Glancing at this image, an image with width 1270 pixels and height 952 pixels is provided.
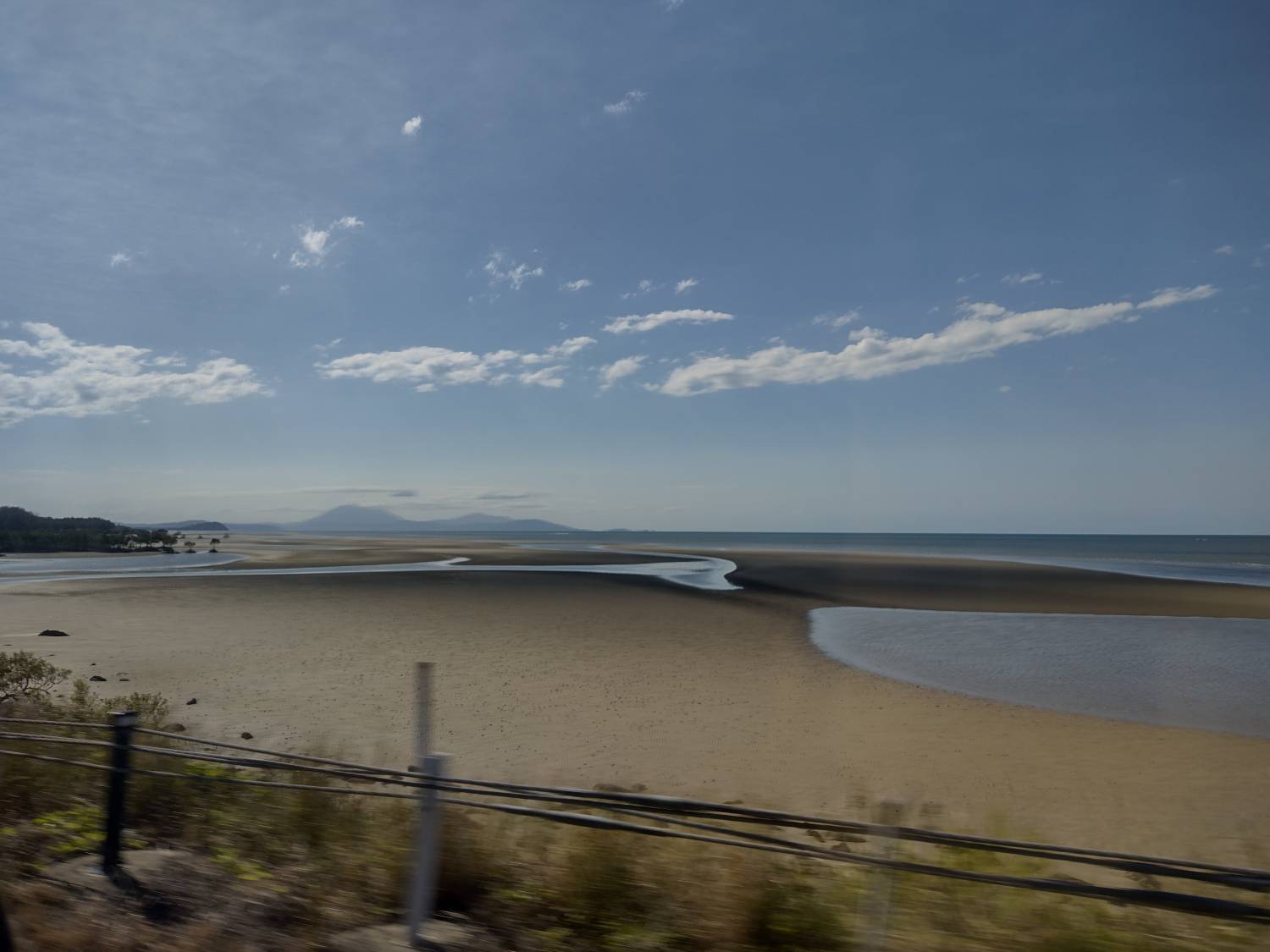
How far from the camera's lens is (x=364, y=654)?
1795 cm

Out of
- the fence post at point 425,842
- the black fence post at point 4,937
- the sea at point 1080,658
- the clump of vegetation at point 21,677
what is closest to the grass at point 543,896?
the fence post at point 425,842

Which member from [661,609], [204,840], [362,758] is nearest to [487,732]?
[362,758]

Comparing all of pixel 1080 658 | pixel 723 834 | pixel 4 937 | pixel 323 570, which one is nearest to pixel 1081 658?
pixel 1080 658

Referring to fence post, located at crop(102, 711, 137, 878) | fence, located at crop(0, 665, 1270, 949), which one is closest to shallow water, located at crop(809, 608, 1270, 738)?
fence, located at crop(0, 665, 1270, 949)

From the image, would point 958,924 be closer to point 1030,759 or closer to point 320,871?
point 320,871

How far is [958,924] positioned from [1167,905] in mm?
1048

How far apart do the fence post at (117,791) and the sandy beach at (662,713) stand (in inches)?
210

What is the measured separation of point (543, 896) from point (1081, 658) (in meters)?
18.0

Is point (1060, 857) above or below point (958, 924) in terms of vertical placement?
above

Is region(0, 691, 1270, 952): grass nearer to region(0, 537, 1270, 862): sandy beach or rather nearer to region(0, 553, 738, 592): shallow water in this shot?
region(0, 537, 1270, 862): sandy beach

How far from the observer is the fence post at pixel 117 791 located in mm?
4758

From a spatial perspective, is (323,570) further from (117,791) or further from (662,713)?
(117,791)

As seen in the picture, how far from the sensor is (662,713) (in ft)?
42.6

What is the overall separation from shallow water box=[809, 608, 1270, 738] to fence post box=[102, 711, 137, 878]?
1359cm
